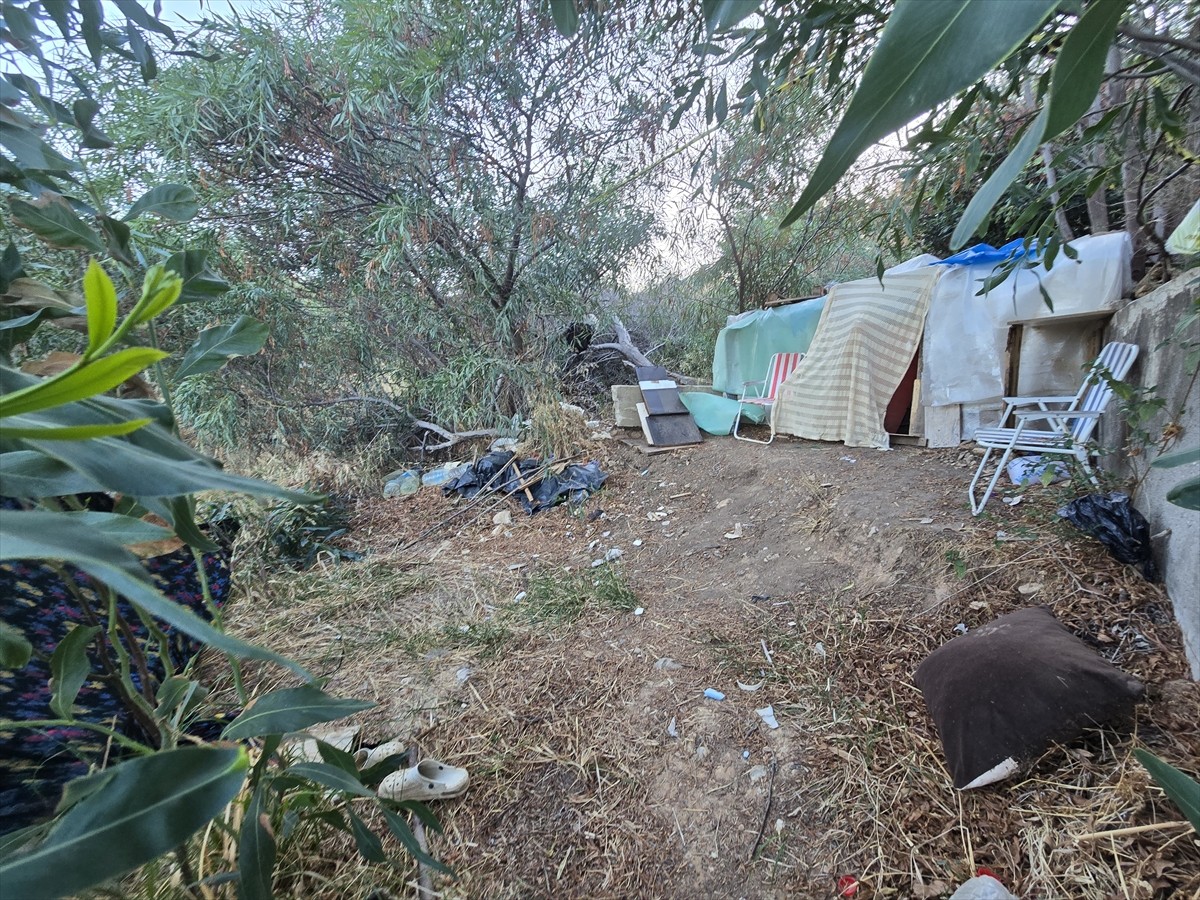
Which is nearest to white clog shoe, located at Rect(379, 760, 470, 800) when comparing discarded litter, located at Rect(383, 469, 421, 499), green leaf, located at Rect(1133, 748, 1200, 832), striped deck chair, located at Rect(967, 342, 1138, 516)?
green leaf, located at Rect(1133, 748, 1200, 832)

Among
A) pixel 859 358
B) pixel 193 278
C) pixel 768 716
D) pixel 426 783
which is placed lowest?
pixel 768 716

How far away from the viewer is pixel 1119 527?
1680mm

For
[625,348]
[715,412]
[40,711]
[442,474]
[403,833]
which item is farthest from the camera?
[625,348]

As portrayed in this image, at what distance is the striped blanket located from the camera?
3.73 m

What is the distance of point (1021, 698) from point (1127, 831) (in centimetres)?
26

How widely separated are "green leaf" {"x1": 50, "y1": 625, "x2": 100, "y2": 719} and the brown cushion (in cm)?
174

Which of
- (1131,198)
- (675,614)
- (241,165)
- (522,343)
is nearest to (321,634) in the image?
(675,614)

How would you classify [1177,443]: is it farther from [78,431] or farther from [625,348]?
[625,348]

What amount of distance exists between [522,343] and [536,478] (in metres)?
1.41

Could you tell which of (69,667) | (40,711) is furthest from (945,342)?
(40,711)

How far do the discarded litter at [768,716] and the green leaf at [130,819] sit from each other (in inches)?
63.0

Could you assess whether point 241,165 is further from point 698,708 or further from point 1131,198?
point 1131,198

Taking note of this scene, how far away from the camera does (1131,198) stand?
2.34 meters

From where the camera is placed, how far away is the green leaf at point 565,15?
46cm
